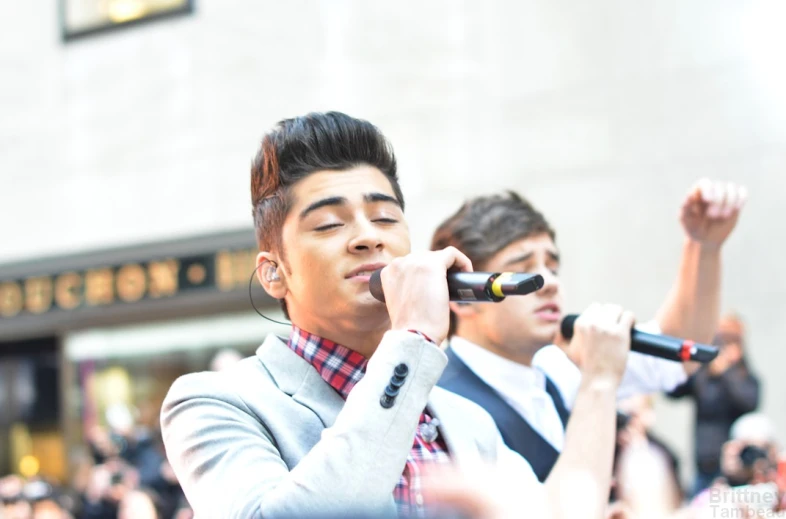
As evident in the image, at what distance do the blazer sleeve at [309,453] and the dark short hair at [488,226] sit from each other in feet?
3.80

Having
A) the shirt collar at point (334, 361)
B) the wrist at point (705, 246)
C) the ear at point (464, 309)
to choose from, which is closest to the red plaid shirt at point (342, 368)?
the shirt collar at point (334, 361)

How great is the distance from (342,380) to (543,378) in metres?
1.02

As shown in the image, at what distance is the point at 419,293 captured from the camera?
184 centimetres

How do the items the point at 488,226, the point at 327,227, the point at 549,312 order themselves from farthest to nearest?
the point at 488,226 < the point at 549,312 < the point at 327,227

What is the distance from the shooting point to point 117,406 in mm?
10586

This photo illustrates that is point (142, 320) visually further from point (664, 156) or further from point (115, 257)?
point (664, 156)

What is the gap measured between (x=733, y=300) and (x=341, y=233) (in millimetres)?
5953

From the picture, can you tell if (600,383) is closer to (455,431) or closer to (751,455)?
(455,431)

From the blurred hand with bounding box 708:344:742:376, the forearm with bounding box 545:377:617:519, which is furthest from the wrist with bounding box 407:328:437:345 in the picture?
the blurred hand with bounding box 708:344:742:376

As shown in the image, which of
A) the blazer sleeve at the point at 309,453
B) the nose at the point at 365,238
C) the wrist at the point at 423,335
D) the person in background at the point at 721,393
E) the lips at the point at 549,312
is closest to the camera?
the blazer sleeve at the point at 309,453

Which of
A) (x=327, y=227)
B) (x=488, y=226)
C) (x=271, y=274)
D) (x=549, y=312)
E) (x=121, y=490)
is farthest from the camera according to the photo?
(x=121, y=490)

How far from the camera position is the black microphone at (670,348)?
2361mm

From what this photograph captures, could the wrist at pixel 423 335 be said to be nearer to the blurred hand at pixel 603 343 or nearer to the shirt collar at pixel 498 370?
the blurred hand at pixel 603 343

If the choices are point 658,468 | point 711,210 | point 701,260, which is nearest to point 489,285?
point 711,210
